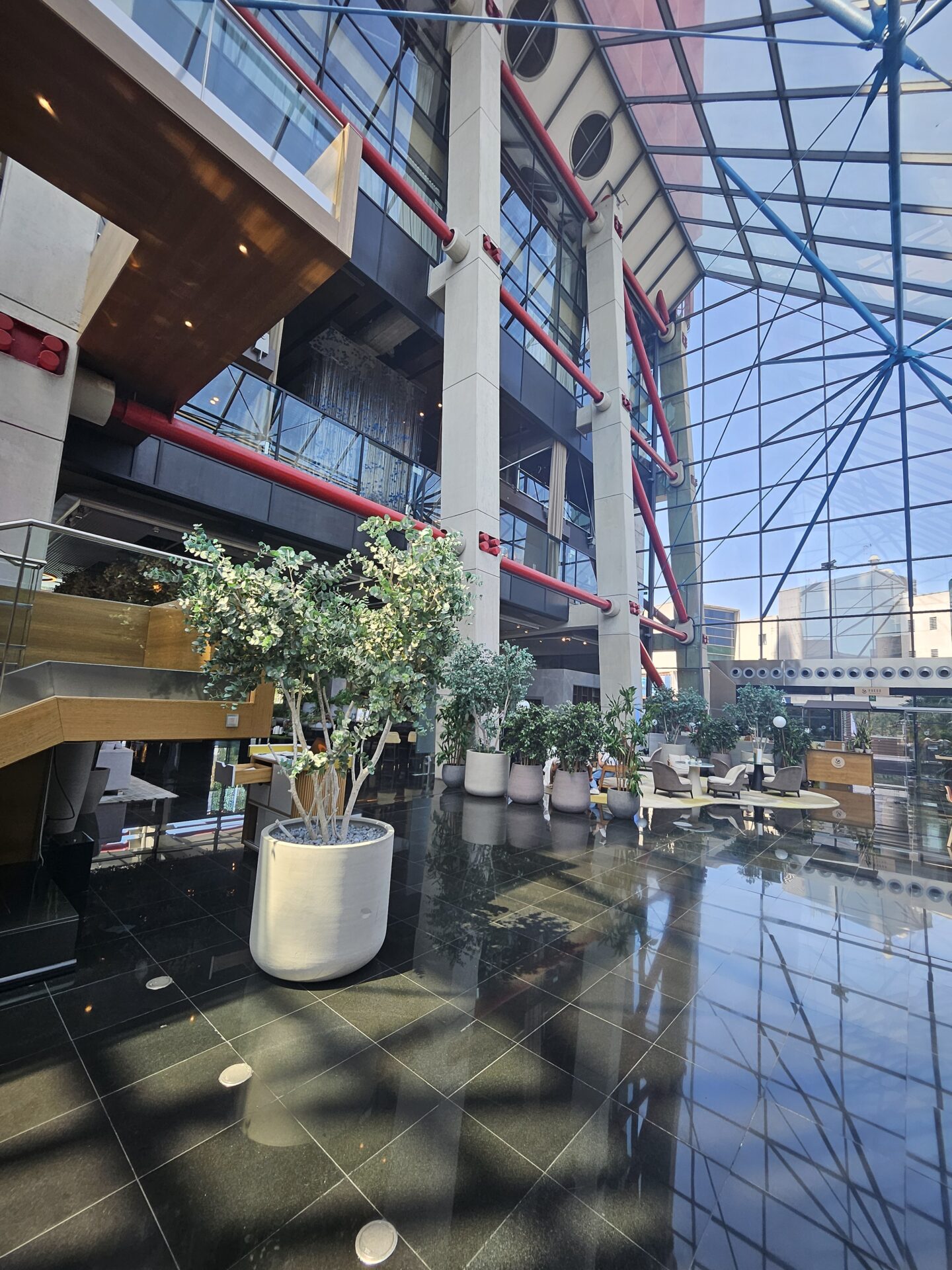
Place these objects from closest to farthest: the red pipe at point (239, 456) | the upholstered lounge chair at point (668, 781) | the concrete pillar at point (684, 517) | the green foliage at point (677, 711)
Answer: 1. the red pipe at point (239, 456)
2. the upholstered lounge chair at point (668, 781)
3. the green foliage at point (677, 711)
4. the concrete pillar at point (684, 517)

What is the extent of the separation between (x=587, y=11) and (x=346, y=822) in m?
22.1

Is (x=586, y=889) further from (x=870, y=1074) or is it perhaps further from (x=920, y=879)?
(x=920, y=879)

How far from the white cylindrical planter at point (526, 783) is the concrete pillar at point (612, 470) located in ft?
27.0

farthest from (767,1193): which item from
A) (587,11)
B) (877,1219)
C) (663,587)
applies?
(663,587)

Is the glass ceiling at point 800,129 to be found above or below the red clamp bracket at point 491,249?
above

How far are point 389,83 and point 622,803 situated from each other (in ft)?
58.5

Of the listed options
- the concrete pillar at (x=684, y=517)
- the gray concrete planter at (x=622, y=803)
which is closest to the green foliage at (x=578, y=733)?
the gray concrete planter at (x=622, y=803)

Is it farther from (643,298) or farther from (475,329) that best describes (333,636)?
(643,298)

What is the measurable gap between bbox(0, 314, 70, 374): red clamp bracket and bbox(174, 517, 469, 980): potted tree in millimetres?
4594

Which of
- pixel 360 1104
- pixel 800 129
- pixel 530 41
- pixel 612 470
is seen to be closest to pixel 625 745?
pixel 360 1104

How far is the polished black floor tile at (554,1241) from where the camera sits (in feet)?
5.81

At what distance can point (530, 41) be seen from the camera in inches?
579

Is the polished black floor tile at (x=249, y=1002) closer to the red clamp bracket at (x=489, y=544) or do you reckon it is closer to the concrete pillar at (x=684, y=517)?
the red clamp bracket at (x=489, y=544)

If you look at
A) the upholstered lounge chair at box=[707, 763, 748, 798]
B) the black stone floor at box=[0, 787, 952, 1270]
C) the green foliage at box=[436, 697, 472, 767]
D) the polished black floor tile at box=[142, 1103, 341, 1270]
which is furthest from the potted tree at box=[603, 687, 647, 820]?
the polished black floor tile at box=[142, 1103, 341, 1270]
